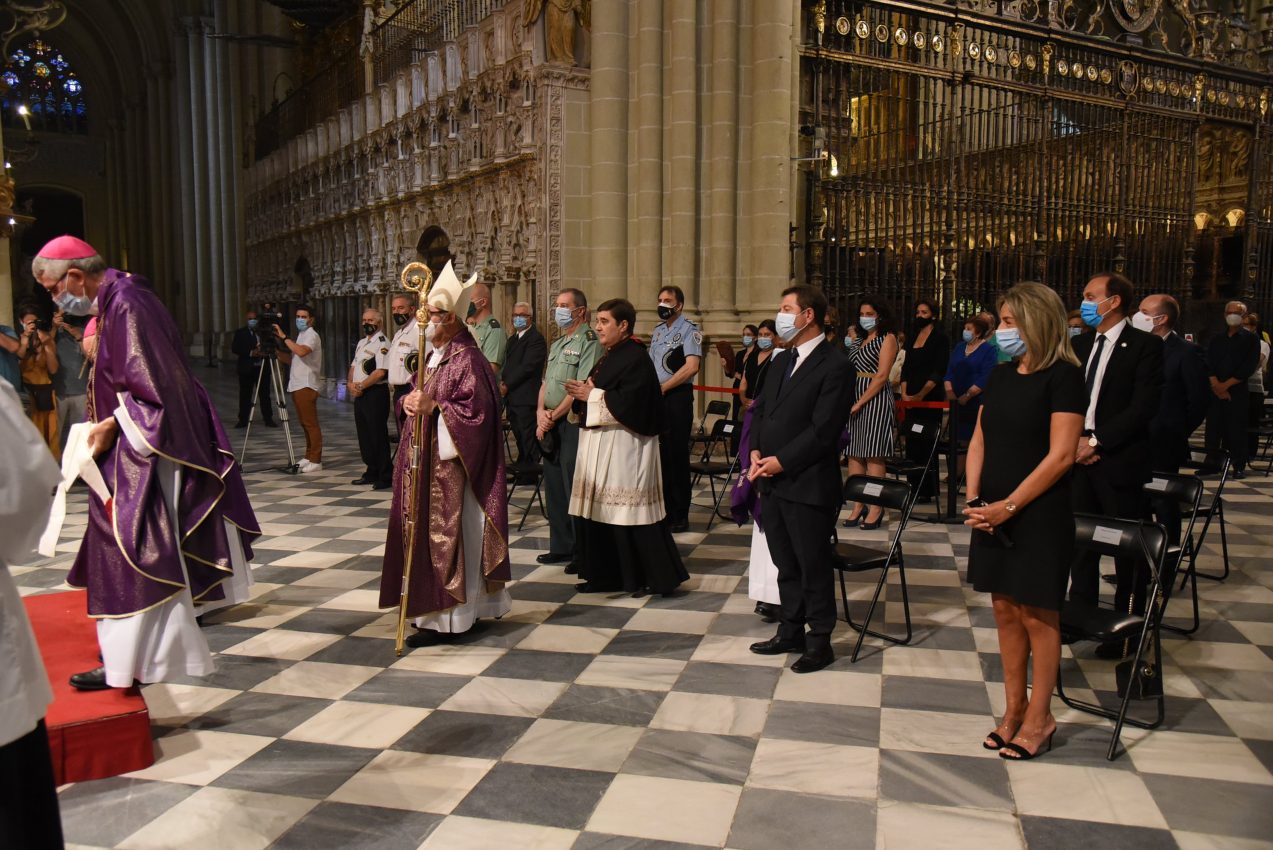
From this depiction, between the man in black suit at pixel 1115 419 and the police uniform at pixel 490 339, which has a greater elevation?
the police uniform at pixel 490 339

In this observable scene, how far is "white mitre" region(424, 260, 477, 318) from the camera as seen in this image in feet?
16.0

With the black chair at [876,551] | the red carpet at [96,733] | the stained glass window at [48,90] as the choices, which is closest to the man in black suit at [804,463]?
the black chair at [876,551]

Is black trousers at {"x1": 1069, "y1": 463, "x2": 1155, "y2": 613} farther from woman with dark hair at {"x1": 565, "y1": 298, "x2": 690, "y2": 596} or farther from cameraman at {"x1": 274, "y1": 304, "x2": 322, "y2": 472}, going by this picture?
cameraman at {"x1": 274, "y1": 304, "x2": 322, "y2": 472}

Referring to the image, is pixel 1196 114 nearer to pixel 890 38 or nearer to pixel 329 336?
pixel 890 38

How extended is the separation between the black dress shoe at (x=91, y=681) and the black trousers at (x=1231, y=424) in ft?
33.4

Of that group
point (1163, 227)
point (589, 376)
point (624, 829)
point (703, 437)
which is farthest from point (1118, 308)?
point (1163, 227)

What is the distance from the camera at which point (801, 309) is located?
4641 millimetres

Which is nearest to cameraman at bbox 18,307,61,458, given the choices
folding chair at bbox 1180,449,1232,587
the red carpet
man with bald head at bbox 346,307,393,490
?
man with bald head at bbox 346,307,393,490

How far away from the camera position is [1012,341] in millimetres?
3646

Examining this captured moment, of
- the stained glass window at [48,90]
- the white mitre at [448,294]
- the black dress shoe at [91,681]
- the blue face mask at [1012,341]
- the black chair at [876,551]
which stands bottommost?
the black dress shoe at [91,681]

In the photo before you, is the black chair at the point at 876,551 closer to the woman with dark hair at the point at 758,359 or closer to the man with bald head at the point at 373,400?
the woman with dark hair at the point at 758,359

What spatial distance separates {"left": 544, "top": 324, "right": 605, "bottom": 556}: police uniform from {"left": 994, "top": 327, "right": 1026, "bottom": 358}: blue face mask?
2.98m

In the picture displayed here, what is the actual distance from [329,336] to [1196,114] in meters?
16.2

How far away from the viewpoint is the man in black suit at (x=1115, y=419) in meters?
4.65
